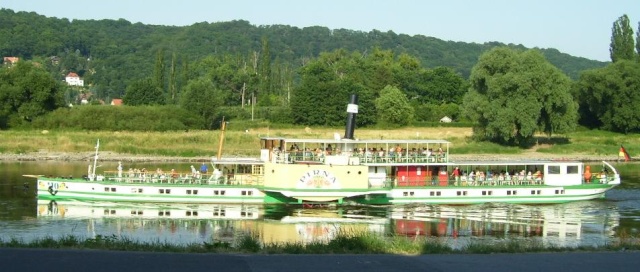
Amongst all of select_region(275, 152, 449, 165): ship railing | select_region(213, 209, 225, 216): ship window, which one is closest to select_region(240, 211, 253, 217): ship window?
select_region(213, 209, 225, 216): ship window

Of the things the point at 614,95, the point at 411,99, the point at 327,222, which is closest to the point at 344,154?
the point at 327,222

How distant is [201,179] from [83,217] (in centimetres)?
723

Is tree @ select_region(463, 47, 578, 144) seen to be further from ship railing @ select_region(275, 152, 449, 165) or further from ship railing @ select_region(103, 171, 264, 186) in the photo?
ship railing @ select_region(103, 171, 264, 186)

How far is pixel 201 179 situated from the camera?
140 ft

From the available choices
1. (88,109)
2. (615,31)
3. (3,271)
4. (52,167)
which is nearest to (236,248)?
(3,271)

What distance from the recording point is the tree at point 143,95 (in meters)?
105

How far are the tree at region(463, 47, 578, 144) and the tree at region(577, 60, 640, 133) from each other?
1111 cm

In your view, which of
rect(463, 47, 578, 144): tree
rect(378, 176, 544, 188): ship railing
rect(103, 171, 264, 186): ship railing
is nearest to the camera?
rect(103, 171, 264, 186): ship railing

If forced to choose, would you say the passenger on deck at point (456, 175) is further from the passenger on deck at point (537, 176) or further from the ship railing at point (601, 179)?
the ship railing at point (601, 179)

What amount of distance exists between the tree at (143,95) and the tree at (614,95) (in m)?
48.3

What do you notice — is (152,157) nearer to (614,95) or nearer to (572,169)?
(572,169)

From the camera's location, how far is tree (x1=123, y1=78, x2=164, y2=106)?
345 ft

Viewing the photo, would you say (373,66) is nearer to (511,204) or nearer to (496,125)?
(496,125)

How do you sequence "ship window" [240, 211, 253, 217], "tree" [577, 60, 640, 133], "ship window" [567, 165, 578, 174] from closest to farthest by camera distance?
"ship window" [240, 211, 253, 217] → "ship window" [567, 165, 578, 174] → "tree" [577, 60, 640, 133]
